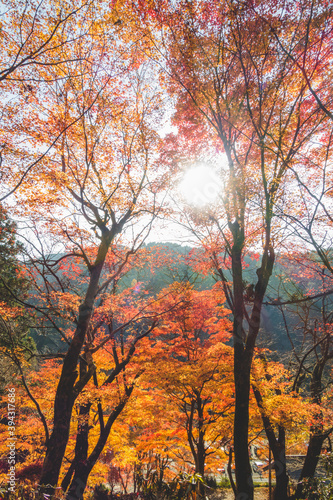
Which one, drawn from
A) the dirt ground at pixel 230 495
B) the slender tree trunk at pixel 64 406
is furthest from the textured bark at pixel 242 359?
the dirt ground at pixel 230 495

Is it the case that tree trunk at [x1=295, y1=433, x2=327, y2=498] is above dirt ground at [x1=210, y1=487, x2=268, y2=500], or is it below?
above

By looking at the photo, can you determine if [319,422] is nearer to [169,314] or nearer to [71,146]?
[169,314]

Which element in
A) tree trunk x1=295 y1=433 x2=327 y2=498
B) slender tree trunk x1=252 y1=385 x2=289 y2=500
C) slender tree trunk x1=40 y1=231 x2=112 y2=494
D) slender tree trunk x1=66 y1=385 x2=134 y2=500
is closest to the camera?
slender tree trunk x1=40 y1=231 x2=112 y2=494

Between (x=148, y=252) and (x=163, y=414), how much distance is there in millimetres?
5421

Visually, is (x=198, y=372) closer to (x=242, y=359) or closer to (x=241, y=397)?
(x=241, y=397)

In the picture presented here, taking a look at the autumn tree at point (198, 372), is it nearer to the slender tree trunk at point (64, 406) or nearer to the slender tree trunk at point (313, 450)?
the slender tree trunk at point (313, 450)

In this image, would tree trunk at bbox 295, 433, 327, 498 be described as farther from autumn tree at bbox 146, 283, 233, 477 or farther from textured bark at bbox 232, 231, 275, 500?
textured bark at bbox 232, 231, 275, 500

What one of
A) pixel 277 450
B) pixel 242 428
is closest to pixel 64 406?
pixel 242 428

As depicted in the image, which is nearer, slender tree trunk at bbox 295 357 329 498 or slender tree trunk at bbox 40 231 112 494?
slender tree trunk at bbox 40 231 112 494

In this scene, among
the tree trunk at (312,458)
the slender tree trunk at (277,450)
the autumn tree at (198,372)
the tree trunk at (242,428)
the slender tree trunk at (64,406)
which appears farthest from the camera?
the tree trunk at (312,458)

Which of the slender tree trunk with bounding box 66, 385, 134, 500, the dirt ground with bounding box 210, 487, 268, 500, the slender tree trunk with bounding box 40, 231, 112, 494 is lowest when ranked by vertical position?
the dirt ground with bounding box 210, 487, 268, 500

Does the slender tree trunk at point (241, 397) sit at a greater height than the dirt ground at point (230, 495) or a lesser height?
greater

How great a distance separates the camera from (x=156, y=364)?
7.31 meters

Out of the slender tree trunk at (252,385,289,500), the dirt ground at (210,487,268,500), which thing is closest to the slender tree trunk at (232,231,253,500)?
the slender tree trunk at (252,385,289,500)
